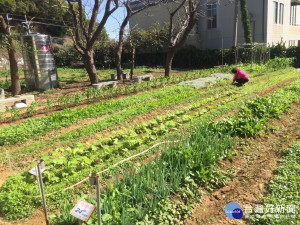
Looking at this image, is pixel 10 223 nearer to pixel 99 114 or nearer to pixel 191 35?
pixel 99 114

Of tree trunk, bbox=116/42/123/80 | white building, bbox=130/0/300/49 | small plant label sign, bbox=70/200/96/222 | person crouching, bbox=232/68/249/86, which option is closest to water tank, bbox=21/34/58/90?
tree trunk, bbox=116/42/123/80

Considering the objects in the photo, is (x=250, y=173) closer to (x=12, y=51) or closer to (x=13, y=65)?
(x=12, y=51)

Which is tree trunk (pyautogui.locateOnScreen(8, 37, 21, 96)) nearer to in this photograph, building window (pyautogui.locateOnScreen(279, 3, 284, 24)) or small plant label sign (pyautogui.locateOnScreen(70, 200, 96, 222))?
small plant label sign (pyautogui.locateOnScreen(70, 200, 96, 222))

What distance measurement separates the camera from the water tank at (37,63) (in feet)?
40.1

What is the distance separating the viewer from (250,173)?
13.3 ft

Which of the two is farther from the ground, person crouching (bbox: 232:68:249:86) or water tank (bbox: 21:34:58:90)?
water tank (bbox: 21:34:58:90)

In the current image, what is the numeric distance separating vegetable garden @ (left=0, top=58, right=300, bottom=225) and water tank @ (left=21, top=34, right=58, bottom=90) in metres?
4.76

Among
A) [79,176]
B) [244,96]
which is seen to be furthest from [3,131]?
[244,96]

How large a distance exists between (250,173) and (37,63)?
11.4 metres

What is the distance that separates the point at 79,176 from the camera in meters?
4.01

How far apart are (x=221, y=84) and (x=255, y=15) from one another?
14.2 meters

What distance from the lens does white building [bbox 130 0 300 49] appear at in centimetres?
2211

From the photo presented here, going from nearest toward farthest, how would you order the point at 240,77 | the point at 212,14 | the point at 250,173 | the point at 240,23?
the point at 250,173, the point at 240,77, the point at 240,23, the point at 212,14

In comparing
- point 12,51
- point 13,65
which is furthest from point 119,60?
point 12,51
